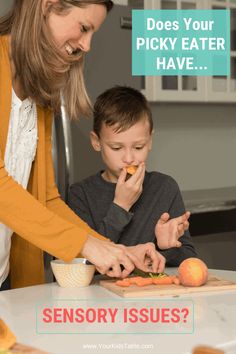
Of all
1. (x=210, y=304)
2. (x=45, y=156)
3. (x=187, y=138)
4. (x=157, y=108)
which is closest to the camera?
(x=210, y=304)

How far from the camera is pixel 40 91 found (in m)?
1.71

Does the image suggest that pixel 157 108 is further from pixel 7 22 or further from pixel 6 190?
pixel 6 190

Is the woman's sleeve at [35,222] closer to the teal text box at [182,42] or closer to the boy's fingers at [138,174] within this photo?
the boy's fingers at [138,174]

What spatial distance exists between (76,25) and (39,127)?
0.35 m

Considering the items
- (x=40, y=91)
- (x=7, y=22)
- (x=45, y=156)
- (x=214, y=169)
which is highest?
(x=7, y=22)

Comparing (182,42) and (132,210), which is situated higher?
(182,42)

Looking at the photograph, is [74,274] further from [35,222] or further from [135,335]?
[135,335]

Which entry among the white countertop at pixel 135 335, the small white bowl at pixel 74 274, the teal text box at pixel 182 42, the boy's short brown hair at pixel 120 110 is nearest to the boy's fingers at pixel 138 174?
the boy's short brown hair at pixel 120 110

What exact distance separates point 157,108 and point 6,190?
268cm

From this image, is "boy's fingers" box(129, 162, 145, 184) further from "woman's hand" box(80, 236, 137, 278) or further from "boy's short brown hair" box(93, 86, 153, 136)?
"woman's hand" box(80, 236, 137, 278)

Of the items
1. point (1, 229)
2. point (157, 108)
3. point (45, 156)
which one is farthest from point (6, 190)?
point (157, 108)

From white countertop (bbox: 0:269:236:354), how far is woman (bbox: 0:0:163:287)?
125 millimetres

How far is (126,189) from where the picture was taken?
1912 millimetres

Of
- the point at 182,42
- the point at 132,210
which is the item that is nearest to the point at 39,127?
the point at 132,210
